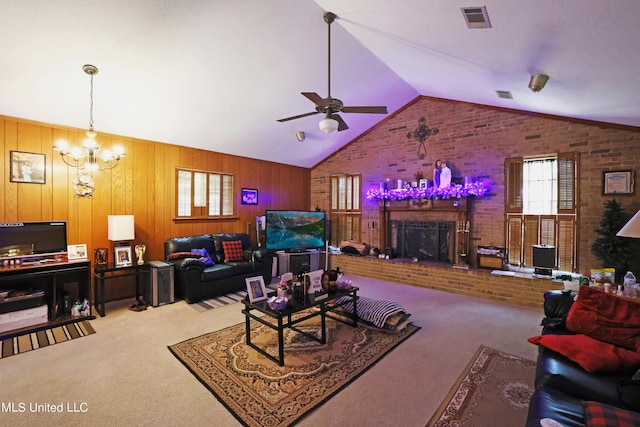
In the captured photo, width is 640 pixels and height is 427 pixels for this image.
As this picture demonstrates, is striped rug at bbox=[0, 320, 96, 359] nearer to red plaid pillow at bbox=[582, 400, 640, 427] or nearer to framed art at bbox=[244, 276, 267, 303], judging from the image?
framed art at bbox=[244, 276, 267, 303]

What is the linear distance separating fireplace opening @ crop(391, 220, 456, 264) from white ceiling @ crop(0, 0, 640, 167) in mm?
2398

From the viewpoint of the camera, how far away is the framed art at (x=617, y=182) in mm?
3945

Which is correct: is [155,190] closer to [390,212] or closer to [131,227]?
[131,227]

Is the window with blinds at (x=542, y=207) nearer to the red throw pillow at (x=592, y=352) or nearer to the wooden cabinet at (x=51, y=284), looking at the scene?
the red throw pillow at (x=592, y=352)

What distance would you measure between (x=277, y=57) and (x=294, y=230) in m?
3.21

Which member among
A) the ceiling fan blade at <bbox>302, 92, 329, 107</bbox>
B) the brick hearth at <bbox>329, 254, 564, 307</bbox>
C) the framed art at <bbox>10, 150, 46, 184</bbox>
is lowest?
the brick hearth at <bbox>329, 254, 564, 307</bbox>

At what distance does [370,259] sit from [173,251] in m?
3.75

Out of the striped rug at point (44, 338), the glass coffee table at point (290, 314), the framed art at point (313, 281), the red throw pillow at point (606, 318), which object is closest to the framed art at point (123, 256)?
the striped rug at point (44, 338)

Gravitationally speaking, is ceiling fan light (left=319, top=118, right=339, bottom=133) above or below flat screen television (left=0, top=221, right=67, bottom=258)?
above

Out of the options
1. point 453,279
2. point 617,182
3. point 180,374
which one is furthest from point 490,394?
point 617,182

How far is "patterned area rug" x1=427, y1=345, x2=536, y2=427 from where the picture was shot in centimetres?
193

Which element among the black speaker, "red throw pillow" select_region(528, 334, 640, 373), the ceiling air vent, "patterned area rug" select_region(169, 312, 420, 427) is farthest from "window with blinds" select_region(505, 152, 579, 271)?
the ceiling air vent

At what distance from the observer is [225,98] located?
168 inches

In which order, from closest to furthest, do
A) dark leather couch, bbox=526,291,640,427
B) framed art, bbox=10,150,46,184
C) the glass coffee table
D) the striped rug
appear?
dark leather couch, bbox=526,291,640,427 → the glass coffee table → the striped rug → framed art, bbox=10,150,46,184
